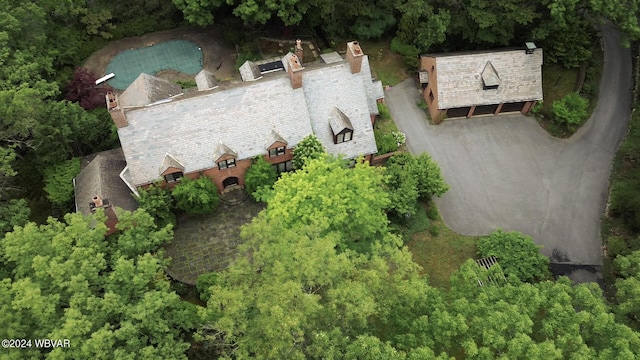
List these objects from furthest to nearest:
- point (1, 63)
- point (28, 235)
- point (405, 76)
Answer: point (405, 76), point (1, 63), point (28, 235)

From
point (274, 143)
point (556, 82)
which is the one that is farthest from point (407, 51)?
point (274, 143)

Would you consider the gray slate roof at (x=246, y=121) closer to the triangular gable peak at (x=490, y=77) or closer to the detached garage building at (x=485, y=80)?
the detached garage building at (x=485, y=80)

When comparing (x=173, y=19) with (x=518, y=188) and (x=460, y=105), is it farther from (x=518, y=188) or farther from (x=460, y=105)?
(x=518, y=188)

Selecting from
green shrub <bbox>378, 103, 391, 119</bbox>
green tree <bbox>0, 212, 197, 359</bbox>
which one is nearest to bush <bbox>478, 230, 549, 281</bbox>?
green shrub <bbox>378, 103, 391, 119</bbox>

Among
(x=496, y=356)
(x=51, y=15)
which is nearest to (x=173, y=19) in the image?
(x=51, y=15)

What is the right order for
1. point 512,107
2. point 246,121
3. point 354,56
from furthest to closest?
point 512,107, point 354,56, point 246,121

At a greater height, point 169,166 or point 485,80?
point 169,166

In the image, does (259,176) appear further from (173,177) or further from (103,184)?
(103,184)
